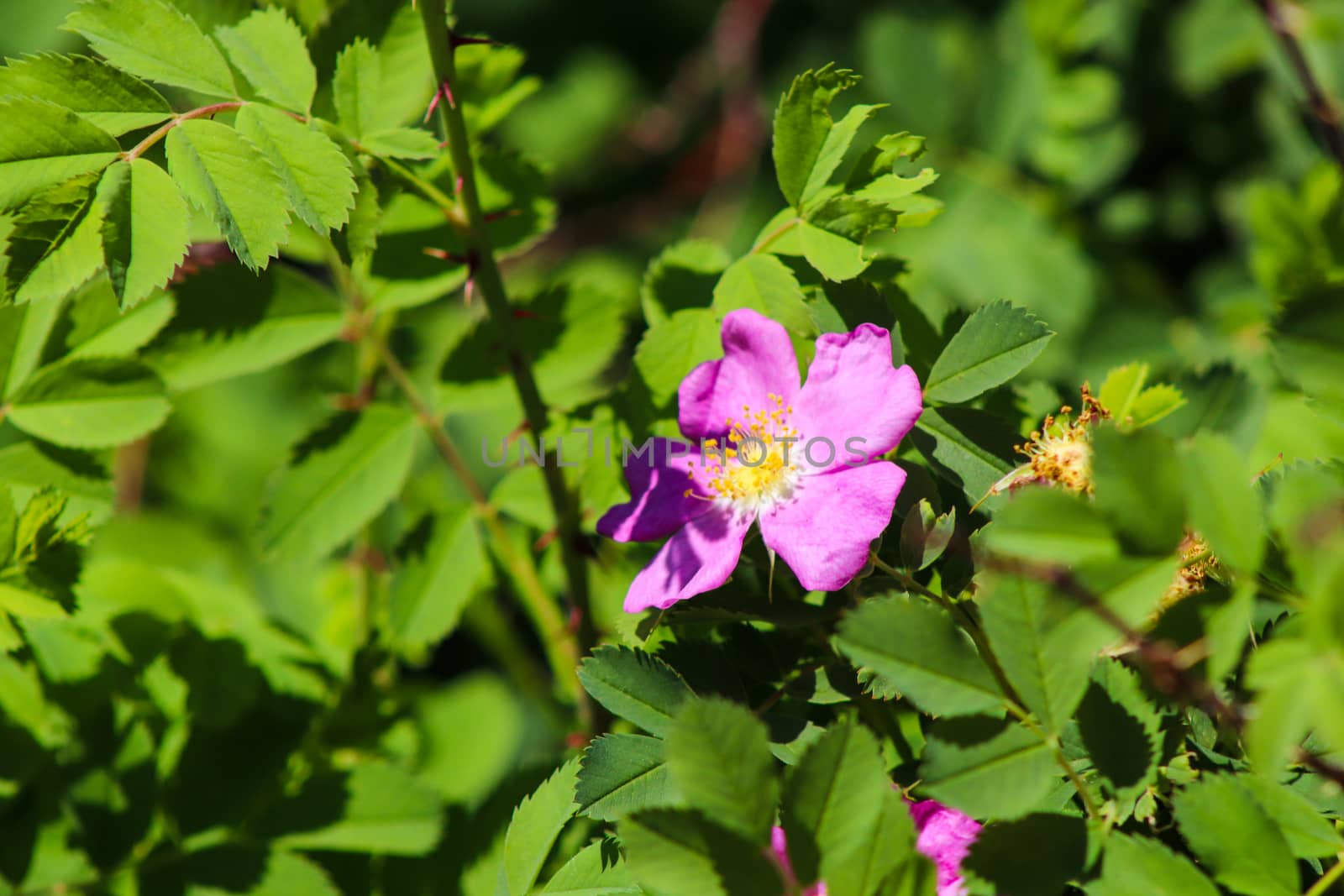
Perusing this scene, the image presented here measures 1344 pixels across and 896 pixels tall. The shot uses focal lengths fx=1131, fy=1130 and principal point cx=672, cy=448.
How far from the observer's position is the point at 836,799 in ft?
2.73

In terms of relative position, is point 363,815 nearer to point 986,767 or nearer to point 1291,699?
point 986,767

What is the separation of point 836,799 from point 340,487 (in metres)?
0.83

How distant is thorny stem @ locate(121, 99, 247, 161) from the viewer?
3.46ft

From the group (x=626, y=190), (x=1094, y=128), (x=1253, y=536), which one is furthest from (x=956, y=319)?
(x=626, y=190)

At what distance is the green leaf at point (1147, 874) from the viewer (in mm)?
802

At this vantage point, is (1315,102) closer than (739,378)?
No

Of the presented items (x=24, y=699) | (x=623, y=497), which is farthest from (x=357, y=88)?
(x=24, y=699)

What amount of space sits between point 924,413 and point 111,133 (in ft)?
2.65

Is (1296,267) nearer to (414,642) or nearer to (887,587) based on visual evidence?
(887,587)

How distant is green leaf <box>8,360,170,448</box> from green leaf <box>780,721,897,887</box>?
89 centimetres

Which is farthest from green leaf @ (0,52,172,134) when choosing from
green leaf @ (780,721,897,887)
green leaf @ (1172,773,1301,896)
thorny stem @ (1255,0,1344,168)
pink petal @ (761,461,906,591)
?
thorny stem @ (1255,0,1344,168)

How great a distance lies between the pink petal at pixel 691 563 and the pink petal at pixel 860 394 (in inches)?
4.8

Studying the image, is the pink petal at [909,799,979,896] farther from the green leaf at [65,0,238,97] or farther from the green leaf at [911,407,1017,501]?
the green leaf at [65,0,238,97]

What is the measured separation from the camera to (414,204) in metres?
1.38
